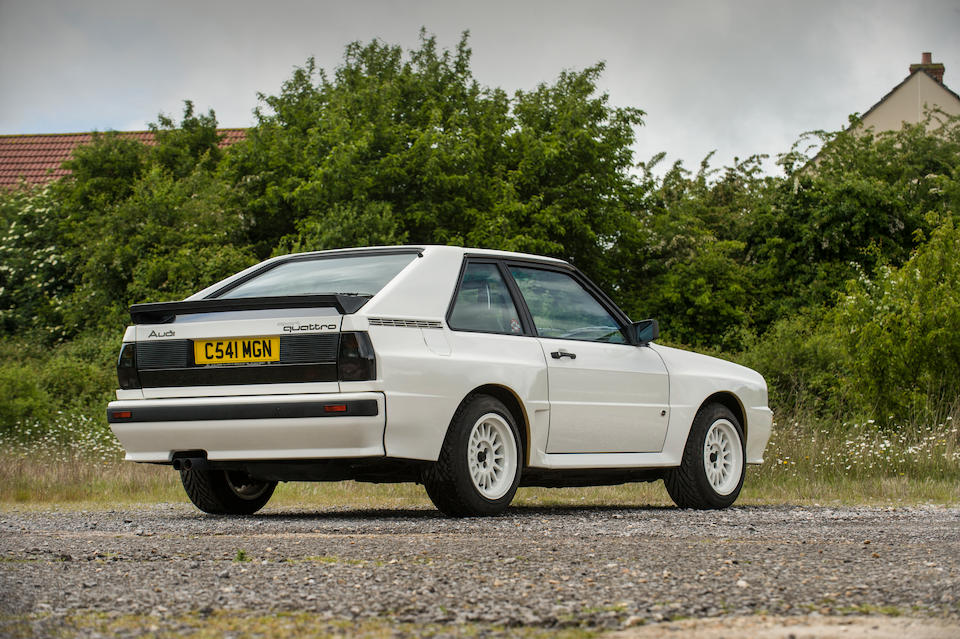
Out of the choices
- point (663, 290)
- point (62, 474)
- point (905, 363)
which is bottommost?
point (62, 474)

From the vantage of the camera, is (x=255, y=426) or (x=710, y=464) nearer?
(x=255, y=426)

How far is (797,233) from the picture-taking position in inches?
1200

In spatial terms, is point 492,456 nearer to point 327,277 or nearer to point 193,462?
point 327,277

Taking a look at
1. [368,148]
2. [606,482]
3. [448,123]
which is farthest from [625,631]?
[448,123]

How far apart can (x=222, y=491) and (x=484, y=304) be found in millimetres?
2225

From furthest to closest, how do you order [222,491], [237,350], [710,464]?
[710,464], [222,491], [237,350]

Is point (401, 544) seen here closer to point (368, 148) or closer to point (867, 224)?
point (368, 148)

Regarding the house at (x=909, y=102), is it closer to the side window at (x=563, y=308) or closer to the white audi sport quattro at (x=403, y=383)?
the side window at (x=563, y=308)

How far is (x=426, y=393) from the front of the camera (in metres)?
6.81

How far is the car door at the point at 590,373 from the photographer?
784 cm

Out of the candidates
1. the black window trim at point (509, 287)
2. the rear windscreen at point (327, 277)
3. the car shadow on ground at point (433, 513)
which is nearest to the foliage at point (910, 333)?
the car shadow on ground at point (433, 513)

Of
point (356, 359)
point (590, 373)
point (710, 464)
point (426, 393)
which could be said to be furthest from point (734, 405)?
point (356, 359)

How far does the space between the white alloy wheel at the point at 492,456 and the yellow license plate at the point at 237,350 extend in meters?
1.25

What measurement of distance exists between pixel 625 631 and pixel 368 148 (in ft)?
77.7
